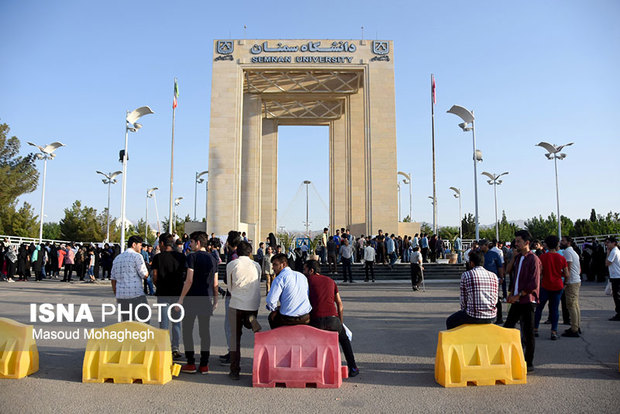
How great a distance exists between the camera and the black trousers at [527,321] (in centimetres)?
629

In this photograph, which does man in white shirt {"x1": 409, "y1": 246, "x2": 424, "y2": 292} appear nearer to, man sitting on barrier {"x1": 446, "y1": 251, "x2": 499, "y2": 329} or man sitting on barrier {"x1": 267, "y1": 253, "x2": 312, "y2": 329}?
man sitting on barrier {"x1": 446, "y1": 251, "x2": 499, "y2": 329}

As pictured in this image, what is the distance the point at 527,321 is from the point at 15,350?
21.7 feet

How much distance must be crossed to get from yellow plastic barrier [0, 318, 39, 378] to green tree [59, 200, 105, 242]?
43186mm

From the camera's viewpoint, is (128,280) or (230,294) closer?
(230,294)

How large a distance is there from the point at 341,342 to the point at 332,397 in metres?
0.93

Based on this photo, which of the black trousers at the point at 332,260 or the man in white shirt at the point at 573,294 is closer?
the man in white shirt at the point at 573,294

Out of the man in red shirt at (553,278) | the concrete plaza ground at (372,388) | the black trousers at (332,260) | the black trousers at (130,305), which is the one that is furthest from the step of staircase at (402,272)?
the black trousers at (130,305)

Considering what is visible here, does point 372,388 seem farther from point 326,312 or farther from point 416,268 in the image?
point 416,268

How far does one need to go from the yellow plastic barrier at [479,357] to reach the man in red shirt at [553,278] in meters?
2.66

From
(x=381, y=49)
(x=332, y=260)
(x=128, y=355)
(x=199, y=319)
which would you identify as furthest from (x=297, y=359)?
(x=381, y=49)

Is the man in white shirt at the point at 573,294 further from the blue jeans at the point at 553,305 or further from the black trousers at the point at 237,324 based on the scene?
the black trousers at the point at 237,324

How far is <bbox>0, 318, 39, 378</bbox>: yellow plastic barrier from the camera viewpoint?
5.95m

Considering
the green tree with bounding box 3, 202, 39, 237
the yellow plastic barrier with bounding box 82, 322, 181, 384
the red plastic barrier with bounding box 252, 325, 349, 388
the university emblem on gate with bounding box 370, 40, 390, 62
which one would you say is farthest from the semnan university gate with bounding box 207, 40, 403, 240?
the red plastic barrier with bounding box 252, 325, 349, 388

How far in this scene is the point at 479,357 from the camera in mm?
5820
